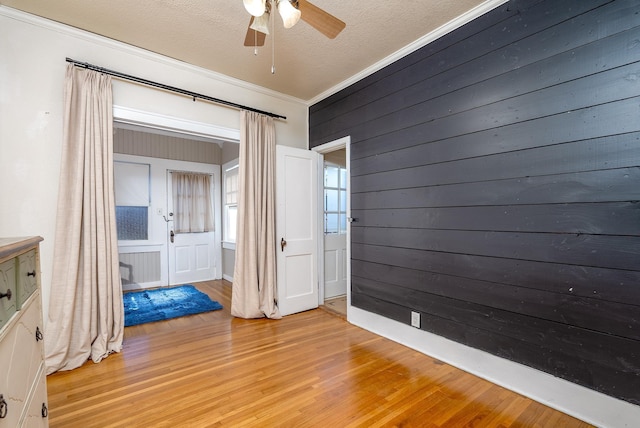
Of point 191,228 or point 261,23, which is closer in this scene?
point 261,23

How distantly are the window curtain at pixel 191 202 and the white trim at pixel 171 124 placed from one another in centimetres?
239

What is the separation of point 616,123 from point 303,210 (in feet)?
9.51

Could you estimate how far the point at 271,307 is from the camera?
344cm

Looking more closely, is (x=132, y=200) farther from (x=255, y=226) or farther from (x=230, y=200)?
(x=255, y=226)

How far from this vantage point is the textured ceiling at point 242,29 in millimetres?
2209

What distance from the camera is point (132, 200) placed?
4.88 m

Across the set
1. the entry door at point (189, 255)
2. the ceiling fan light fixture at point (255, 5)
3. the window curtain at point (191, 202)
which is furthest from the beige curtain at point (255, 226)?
the window curtain at point (191, 202)

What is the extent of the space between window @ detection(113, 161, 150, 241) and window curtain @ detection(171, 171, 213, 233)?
458 millimetres

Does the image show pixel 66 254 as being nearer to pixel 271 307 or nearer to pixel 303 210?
pixel 271 307

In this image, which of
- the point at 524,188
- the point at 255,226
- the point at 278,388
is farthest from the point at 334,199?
the point at 278,388

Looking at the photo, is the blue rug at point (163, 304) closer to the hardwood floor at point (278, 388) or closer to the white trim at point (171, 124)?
the hardwood floor at point (278, 388)

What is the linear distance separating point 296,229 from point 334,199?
0.95 metres

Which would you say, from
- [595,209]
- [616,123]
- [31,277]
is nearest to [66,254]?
[31,277]

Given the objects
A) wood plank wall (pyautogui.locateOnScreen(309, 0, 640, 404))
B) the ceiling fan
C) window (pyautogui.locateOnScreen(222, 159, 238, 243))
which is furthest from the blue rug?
the ceiling fan
